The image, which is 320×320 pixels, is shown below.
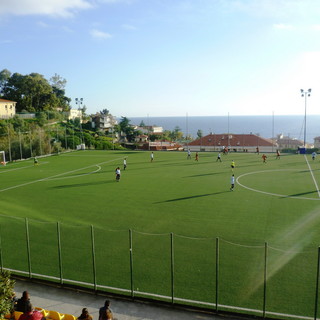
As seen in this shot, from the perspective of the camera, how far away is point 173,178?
3325cm

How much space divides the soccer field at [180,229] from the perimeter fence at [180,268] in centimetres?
4

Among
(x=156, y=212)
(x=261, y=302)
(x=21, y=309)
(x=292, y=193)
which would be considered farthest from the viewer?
(x=292, y=193)

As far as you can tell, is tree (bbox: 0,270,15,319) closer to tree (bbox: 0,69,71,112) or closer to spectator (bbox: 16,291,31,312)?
spectator (bbox: 16,291,31,312)

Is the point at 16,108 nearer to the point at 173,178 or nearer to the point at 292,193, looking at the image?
the point at 173,178

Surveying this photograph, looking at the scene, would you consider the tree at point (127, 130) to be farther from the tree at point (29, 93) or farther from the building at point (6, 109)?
the building at point (6, 109)

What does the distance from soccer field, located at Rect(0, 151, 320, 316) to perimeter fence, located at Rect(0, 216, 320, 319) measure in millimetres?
44

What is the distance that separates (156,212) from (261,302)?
11122 mm

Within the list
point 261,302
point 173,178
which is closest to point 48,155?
point 173,178

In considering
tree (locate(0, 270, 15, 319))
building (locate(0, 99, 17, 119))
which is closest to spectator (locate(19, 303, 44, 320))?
tree (locate(0, 270, 15, 319))

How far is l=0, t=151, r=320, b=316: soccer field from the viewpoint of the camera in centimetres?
1243

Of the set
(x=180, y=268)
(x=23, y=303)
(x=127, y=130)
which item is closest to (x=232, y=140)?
(x=127, y=130)

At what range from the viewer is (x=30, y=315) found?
9203 mm

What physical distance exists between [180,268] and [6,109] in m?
77.6

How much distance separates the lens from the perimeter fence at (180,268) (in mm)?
11195
